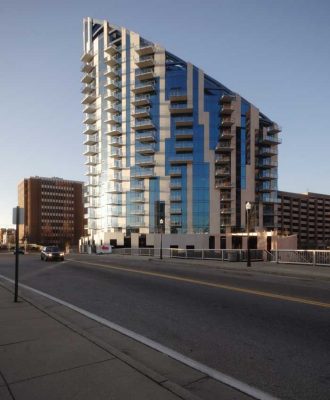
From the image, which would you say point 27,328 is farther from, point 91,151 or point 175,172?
point 91,151

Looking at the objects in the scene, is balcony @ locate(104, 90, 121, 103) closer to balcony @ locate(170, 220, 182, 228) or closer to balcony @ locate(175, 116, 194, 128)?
balcony @ locate(175, 116, 194, 128)

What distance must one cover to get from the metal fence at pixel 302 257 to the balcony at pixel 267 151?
217ft

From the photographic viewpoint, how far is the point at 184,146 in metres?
79.9

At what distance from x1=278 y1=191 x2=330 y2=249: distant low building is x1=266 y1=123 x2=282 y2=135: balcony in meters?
74.5

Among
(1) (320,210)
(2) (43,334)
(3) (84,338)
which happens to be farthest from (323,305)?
(1) (320,210)

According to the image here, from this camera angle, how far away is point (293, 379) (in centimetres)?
466

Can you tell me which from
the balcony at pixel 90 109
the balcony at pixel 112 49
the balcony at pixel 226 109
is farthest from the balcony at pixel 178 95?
the balcony at pixel 90 109

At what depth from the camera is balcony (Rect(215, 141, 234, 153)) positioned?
80250 millimetres

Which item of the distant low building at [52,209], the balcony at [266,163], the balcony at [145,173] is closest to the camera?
the balcony at [145,173]

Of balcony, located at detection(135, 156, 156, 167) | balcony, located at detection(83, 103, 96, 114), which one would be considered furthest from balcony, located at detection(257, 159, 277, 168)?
balcony, located at detection(83, 103, 96, 114)

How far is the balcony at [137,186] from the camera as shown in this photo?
8169 cm

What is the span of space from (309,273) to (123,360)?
14.6 m

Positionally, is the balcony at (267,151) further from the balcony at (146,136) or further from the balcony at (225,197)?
the balcony at (146,136)

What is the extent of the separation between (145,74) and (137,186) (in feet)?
83.8
